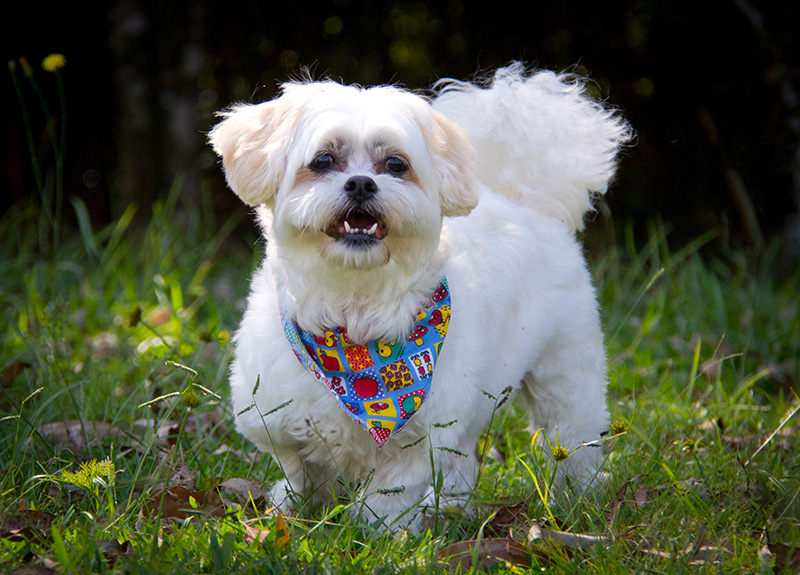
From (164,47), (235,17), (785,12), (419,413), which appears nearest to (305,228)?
(419,413)

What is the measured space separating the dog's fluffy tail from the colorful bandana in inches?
34.6

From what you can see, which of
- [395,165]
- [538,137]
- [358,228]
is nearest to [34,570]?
[358,228]

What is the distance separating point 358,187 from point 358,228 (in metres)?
0.14

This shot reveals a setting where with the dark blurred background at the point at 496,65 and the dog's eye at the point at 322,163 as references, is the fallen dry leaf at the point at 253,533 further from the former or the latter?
the dark blurred background at the point at 496,65

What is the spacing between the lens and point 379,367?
247cm

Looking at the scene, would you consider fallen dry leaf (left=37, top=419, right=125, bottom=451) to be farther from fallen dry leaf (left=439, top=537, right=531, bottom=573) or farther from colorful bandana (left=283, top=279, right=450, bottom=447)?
fallen dry leaf (left=439, top=537, right=531, bottom=573)

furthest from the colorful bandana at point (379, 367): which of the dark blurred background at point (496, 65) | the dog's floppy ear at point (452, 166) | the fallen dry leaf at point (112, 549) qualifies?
the dark blurred background at point (496, 65)

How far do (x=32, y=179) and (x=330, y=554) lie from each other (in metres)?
6.04

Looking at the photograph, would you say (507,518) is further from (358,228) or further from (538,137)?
(538,137)

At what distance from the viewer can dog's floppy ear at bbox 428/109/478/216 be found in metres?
2.51

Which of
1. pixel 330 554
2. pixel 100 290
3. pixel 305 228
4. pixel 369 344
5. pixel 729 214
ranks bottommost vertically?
pixel 729 214

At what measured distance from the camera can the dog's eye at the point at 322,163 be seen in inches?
93.4

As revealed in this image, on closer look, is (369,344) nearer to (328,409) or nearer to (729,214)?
(328,409)

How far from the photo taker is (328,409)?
2398 mm
